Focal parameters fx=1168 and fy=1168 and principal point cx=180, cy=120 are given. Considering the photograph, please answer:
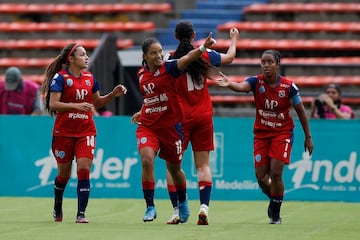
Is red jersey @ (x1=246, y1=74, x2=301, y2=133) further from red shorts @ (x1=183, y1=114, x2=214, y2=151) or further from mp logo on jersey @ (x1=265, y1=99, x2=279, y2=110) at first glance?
red shorts @ (x1=183, y1=114, x2=214, y2=151)

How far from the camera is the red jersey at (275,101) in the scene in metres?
13.7

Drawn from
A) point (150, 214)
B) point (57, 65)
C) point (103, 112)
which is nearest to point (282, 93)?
point (150, 214)

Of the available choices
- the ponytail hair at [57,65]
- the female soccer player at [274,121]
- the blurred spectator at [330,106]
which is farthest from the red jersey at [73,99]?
the blurred spectator at [330,106]

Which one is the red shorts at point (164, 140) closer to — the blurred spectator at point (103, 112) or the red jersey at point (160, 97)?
the red jersey at point (160, 97)

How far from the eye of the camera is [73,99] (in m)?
13.1

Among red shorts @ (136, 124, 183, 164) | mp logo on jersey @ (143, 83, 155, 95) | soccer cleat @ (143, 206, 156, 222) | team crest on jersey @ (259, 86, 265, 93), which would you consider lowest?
soccer cleat @ (143, 206, 156, 222)

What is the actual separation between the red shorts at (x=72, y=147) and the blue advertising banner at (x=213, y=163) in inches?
219

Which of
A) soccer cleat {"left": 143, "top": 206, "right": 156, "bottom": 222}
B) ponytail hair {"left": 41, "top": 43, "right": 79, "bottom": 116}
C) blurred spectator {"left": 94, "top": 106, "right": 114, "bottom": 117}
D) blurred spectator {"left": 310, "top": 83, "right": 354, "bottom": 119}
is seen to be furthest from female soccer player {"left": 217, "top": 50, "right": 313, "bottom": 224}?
blurred spectator {"left": 94, "top": 106, "right": 114, "bottom": 117}

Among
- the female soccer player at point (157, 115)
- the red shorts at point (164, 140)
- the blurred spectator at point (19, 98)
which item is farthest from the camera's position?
the blurred spectator at point (19, 98)

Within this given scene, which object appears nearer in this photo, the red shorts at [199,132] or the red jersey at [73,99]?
the red jersey at [73,99]

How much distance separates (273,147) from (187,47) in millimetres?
1710

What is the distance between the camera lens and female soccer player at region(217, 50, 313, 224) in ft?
44.8

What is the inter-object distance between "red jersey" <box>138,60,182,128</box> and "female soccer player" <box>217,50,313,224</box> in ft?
3.17

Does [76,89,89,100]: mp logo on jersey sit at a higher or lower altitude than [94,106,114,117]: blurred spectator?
higher
